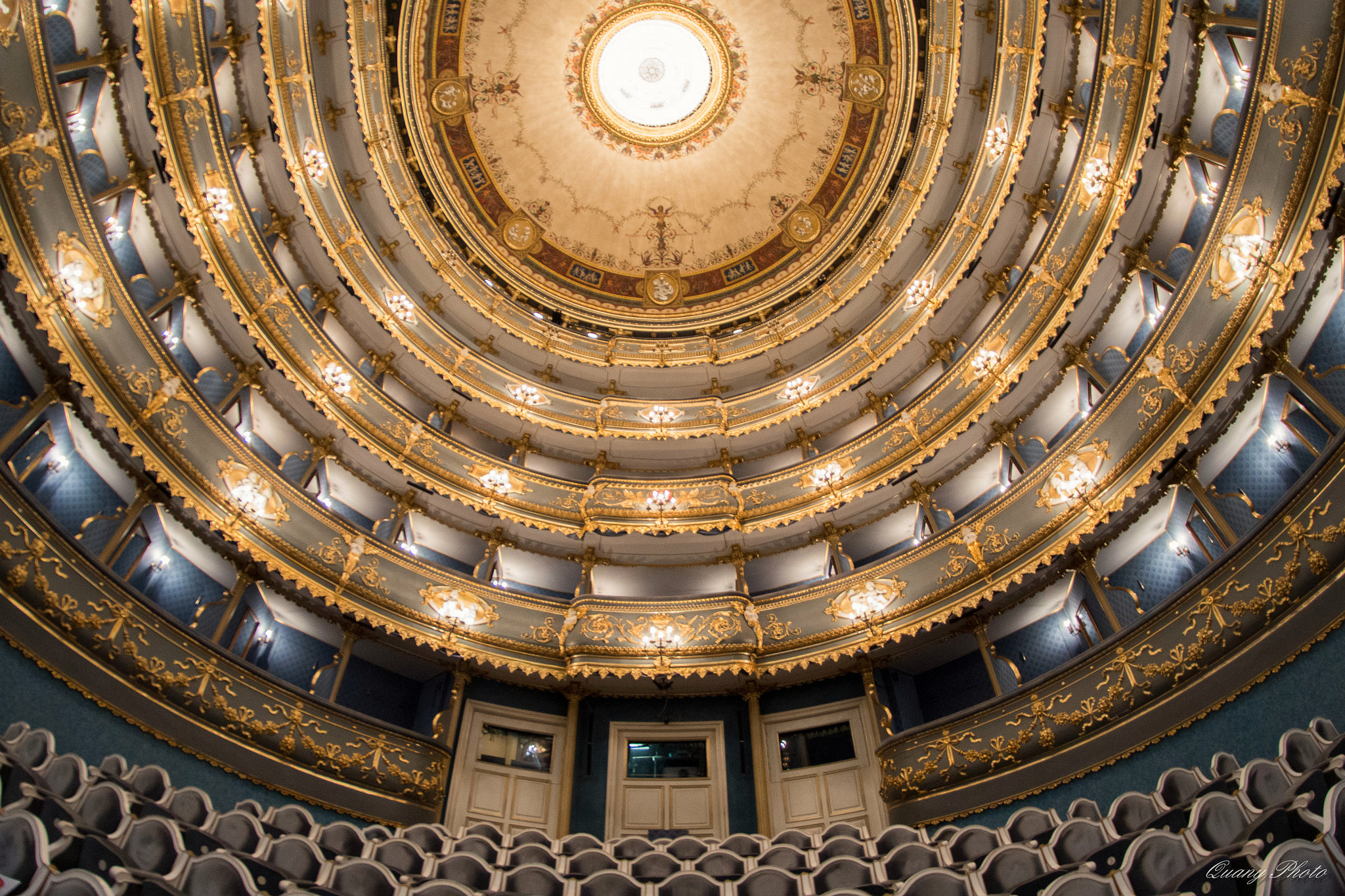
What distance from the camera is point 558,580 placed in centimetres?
1714

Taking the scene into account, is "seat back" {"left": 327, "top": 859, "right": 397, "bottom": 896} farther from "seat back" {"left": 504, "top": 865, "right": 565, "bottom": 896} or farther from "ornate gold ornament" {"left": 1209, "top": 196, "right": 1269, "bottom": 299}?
"ornate gold ornament" {"left": 1209, "top": 196, "right": 1269, "bottom": 299}

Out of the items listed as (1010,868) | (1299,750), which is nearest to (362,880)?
(1010,868)

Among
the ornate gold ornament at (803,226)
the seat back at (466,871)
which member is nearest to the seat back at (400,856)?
the seat back at (466,871)

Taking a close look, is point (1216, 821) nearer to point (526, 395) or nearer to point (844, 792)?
point (844, 792)

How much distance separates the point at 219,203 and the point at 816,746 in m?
14.7

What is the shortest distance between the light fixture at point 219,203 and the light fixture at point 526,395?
24.9 ft

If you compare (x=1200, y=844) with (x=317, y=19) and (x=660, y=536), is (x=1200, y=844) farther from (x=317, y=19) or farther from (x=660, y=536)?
(x=317, y=19)

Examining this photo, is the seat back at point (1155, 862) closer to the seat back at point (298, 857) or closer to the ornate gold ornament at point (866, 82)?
the seat back at point (298, 857)

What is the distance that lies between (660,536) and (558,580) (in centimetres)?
246

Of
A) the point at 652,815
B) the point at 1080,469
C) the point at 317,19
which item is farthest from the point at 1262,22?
the point at 317,19

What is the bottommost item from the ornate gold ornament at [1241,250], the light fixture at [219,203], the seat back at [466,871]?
the seat back at [466,871]

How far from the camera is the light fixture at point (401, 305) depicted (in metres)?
19.3

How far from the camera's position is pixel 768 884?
20.6 ft

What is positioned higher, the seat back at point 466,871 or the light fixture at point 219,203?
the light fixture at point 219,203
